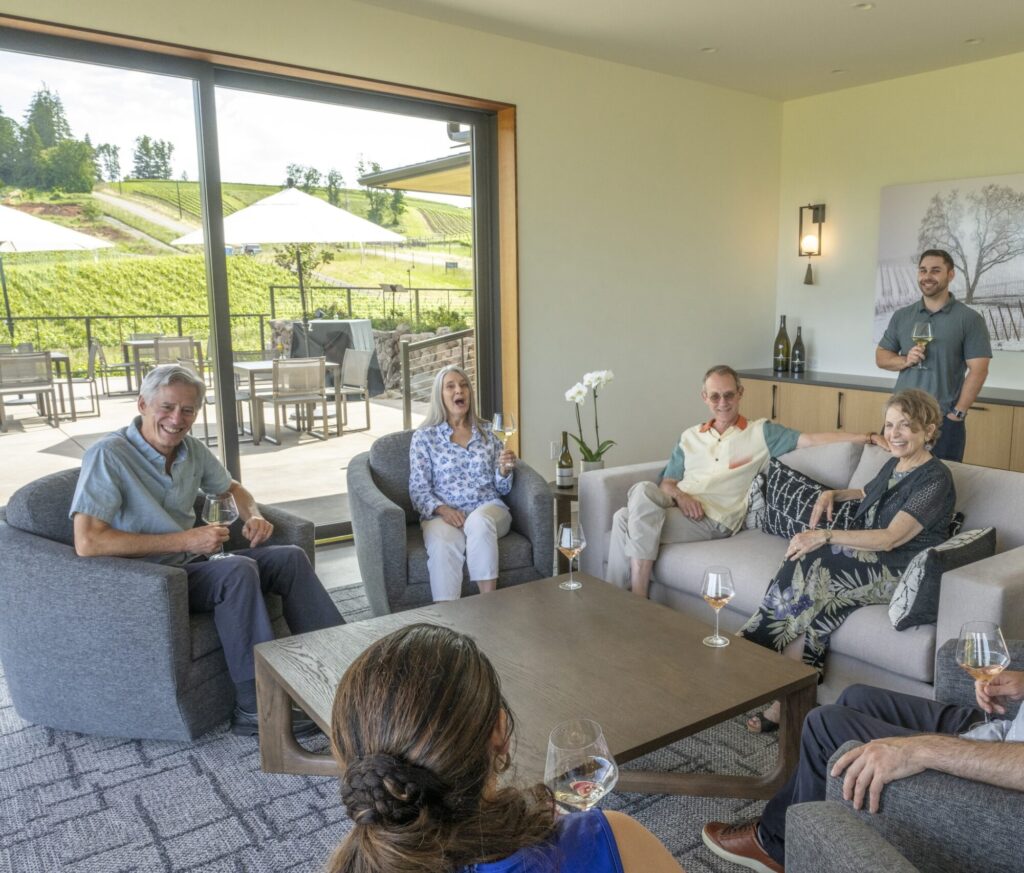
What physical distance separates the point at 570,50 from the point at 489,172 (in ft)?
2.84

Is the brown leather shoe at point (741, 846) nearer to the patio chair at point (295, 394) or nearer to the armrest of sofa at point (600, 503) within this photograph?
the armrest of sofa at point (600, 503)

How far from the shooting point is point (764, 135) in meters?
6.21

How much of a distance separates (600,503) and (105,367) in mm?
2414

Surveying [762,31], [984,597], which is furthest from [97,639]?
[762,31]

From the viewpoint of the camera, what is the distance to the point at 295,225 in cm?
450

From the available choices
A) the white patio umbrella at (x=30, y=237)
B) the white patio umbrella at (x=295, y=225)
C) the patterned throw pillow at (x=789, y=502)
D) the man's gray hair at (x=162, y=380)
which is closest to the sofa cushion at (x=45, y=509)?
the man's gray hair at (x=162, y=380)

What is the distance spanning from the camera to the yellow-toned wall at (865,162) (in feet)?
17.1

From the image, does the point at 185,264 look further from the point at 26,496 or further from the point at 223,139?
the point at 26,496

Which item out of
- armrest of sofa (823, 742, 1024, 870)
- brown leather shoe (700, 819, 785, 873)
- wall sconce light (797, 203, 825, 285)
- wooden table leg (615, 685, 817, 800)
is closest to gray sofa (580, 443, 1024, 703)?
wooden table leg (615, 685, 817, 800)

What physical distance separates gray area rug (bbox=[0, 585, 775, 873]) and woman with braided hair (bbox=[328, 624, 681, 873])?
1304 millimetres

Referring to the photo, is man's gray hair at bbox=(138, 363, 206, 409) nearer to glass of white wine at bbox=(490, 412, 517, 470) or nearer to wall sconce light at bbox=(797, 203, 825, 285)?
glass of white wine at bbox=(490, 412, 517, 470)

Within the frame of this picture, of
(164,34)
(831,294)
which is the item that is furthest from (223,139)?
(831,294)

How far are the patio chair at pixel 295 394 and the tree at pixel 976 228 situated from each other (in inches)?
157

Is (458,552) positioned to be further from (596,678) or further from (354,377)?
(354,377)
